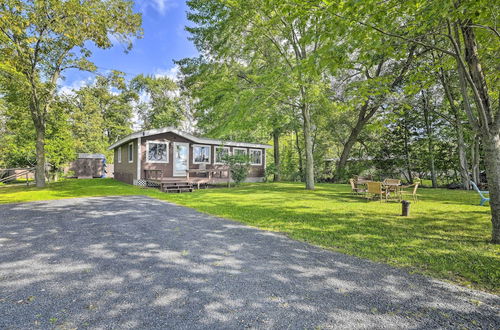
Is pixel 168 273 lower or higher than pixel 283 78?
lower

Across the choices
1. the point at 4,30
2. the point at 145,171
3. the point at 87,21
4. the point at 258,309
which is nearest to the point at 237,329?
the point at 258,309

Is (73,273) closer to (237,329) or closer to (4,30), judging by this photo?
(237,329)

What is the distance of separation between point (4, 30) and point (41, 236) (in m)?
12.5

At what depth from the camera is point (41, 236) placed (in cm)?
427

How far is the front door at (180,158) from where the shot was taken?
1539cm

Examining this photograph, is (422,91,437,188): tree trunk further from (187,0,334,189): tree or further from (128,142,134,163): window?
(128,142,134,163): window

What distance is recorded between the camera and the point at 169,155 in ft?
49.8

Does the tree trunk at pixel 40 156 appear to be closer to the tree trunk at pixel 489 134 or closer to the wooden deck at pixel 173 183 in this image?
the wooden deck at pixel 173 183

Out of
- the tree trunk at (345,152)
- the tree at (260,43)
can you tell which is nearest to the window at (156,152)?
the tree at (260,43)

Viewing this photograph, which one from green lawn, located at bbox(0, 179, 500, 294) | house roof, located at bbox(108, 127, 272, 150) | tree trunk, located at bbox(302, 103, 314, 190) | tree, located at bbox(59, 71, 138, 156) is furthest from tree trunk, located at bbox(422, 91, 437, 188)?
tree, located at bbox(59, 71, 138, 156)

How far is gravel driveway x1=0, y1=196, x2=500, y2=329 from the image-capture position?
2010mm

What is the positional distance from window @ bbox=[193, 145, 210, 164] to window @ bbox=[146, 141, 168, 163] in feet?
6.85

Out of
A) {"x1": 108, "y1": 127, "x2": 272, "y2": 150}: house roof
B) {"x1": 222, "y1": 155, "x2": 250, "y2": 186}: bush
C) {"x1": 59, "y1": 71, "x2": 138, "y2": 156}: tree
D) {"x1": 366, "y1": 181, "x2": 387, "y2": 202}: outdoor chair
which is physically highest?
{"x1": 59, "y1": 71, "x2": 138, "y2": 156}: tree

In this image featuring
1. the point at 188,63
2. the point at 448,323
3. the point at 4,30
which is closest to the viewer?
the point at 448,323
